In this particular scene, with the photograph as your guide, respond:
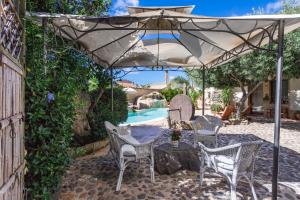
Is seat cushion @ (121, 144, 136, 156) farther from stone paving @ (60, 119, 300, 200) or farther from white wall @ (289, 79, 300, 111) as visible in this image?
white wall @ (289, 79, 300, 111)

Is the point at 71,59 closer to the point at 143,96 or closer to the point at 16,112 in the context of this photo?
the point at 16,112

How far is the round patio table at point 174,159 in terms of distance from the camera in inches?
184

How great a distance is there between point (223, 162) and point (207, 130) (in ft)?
9.43

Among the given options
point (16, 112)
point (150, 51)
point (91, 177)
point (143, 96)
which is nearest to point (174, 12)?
point (16, 112)

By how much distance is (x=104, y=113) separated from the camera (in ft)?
24.4

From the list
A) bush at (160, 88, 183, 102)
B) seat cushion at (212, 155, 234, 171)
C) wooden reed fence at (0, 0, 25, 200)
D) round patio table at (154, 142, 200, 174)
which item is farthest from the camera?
bush at (160, 88, 183, 102)

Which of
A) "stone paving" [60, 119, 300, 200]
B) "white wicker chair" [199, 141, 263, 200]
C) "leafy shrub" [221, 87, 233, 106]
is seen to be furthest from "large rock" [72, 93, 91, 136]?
"leafy shrub" [221, 87, 233, 106]

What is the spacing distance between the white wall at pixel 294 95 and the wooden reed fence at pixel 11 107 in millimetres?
15241

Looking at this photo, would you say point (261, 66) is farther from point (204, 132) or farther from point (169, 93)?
point (169, 93)

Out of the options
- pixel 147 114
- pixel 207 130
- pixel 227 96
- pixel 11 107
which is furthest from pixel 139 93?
pixel 11 107

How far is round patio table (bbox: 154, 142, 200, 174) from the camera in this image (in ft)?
15.3

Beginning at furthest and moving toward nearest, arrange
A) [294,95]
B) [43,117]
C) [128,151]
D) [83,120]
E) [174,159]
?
1. [294,95]
2. [83,120]
3. [174,159]
4. [128,151]
5. [43,117]

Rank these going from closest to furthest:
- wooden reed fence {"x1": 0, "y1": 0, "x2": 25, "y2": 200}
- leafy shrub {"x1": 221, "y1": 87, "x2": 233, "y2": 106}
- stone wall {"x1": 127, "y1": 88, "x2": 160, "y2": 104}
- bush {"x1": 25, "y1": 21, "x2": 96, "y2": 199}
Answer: wooden reed fence {"x1": 0, "y1": 0, "x2": 25, "y2": 200}, bush {"x1": 25, "y1": 21, "x2": 96, "y2": 199}, leafy shrub {"x1": 221, "y1": 87, "x2": 233, "y2": 106}, stone wall {"x1": 127, "y1": 88, "x2": 160, "y2": 104}

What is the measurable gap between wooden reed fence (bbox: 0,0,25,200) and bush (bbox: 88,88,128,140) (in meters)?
4.55
